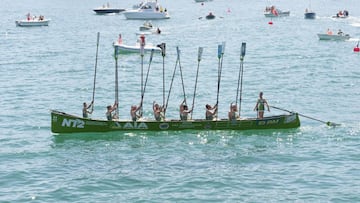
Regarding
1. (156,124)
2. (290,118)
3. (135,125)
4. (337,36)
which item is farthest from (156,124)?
(337,36)

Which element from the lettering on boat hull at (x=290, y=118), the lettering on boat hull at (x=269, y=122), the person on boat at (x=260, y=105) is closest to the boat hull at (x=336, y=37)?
the person on boat at (x=260, y=105)

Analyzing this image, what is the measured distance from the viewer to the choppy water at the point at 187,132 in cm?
3378

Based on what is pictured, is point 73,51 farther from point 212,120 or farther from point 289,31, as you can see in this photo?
point 212,120

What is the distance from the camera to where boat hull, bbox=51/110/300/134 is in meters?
41.3

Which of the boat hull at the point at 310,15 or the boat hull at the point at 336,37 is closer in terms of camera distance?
the boat hull at the point at 336,37

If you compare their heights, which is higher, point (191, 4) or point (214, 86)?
point (191, 4)

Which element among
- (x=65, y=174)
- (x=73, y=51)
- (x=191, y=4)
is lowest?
(x=65, y=174)

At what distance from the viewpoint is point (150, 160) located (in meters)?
37.5

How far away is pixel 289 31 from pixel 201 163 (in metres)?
65.2

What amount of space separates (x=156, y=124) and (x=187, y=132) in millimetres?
1863

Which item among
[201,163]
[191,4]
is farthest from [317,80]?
[191,4]

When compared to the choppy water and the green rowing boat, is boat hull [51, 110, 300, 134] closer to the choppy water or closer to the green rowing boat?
the green rowing boat

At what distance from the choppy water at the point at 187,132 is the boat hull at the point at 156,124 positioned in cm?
42

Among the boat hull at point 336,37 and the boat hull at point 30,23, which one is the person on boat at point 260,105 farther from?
the boat hull at point 30,23
